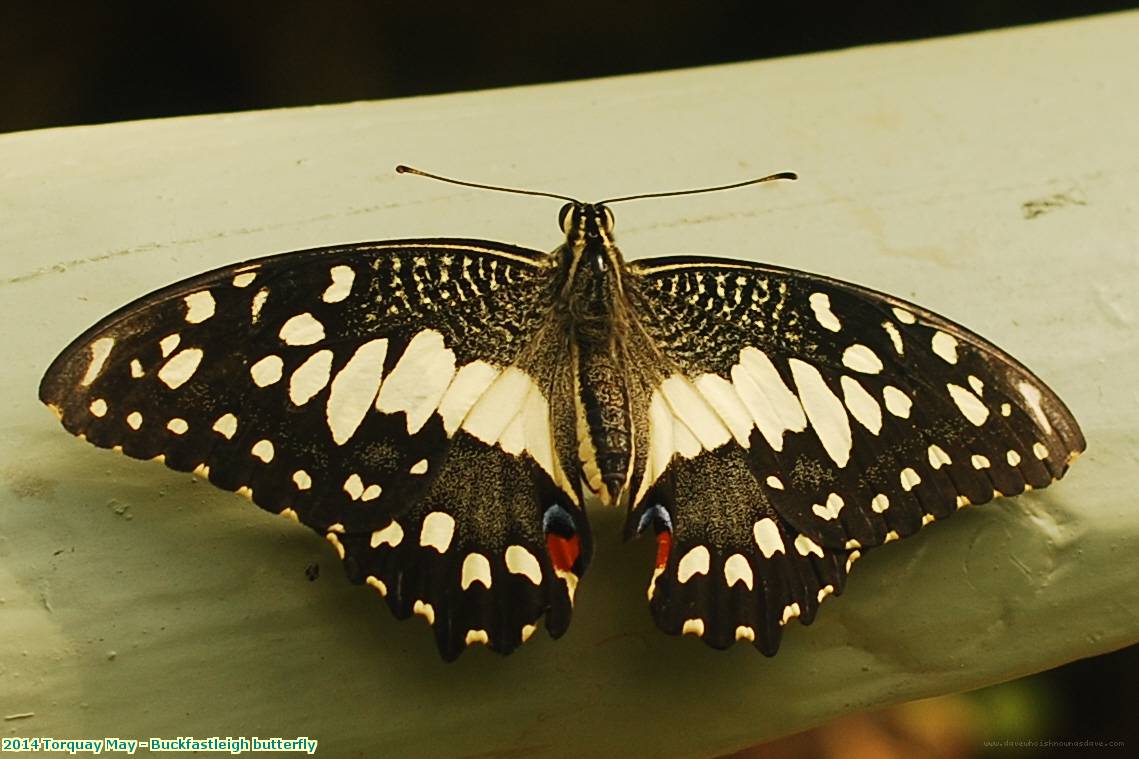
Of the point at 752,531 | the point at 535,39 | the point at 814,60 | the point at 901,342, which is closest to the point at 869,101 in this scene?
the point at 814,60

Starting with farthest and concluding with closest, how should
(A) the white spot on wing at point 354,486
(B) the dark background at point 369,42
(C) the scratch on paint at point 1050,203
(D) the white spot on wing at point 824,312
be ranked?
(B) the dark background at point 369,42 < (C) the scratch on paint at point 1050,203 < (D) the white spot on wing at point 824,312 < (A) the white spot on wing at point 354,486

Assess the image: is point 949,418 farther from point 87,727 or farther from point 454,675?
point 87,727

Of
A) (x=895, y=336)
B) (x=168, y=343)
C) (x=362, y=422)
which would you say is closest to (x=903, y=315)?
(x=895, y=336)

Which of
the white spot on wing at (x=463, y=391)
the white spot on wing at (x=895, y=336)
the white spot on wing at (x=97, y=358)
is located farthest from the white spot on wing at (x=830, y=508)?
the white spot on wing at (x=97, y=358)

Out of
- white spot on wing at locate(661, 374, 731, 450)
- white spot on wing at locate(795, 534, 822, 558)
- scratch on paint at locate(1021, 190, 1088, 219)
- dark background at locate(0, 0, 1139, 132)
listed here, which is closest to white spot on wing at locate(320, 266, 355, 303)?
A: white spot on wing at locate(661, 374, 731, 450)

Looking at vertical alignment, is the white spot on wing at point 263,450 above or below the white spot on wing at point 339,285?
below

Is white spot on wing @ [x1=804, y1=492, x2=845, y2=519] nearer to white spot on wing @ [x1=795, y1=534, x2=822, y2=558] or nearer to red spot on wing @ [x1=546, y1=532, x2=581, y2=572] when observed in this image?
white spot on wing @ [x1=795, y1=534, x2=822, y2=558]

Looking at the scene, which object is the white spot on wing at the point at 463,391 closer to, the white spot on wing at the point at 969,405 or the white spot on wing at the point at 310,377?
the white spot on wing at the point at 310,377

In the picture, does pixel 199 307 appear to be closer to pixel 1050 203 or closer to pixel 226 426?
pixel 226 426
